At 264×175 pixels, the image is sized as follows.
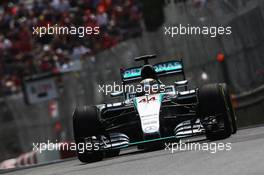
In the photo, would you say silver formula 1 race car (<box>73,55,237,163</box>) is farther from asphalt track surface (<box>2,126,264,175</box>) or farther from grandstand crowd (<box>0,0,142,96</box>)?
grandstand crowd (<box>0,0,142,96</box>)

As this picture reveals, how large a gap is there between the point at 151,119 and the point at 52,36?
49.6 feet

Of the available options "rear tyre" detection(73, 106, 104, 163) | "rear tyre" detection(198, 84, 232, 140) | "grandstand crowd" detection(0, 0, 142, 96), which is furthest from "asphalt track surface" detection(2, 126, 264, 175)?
"grandstand crowd" detection(0, 0, 142, 96)

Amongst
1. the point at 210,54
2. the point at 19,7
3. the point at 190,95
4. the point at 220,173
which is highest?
the point at 19,7

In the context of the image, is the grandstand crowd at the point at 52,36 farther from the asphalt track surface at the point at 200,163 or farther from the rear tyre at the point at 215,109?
the asphalt track surface at the point at 200,163

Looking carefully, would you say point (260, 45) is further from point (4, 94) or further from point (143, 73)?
point (4, 94)

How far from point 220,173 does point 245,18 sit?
10063 mm

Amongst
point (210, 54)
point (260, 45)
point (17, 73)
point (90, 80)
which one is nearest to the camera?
point (260, 45)

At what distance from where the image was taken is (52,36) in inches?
1061

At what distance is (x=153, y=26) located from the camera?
77.0ft

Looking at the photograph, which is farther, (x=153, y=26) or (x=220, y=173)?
(x=153, y=26)

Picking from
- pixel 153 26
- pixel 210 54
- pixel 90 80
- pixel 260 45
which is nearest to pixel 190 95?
pixel 260 45

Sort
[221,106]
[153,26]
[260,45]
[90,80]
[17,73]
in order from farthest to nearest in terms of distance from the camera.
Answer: [17,73]
[90,80]
[153,26]
[260,45]
[221,106]

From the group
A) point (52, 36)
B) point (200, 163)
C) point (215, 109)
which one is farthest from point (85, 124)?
point (52, 36)

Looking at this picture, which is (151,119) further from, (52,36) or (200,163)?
(52,36)
